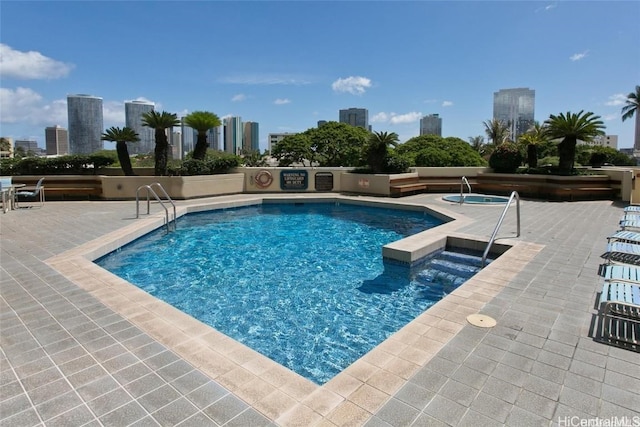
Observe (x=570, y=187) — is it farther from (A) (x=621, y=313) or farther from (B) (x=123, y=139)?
(B) (x=123, y=139)

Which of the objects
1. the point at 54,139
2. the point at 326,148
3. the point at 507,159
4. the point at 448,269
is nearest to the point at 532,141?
the point at 507,159

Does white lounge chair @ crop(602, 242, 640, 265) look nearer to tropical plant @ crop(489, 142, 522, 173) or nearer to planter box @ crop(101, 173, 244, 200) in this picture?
tropical plant @ crop(489, 142, 522, 173)

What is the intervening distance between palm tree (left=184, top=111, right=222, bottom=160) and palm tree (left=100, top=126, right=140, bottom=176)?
7.92ft

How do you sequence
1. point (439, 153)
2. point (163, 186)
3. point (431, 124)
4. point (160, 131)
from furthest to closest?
point (431, 124)
point (439, 153)
point (160, 131)
point (163, 186)

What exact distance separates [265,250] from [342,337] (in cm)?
422

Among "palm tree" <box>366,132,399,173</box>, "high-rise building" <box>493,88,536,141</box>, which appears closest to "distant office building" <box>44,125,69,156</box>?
"high-rise building" <box>493,88,536,141</box>

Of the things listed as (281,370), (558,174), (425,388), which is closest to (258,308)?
(281,370)

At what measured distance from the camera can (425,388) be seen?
2.79 meters

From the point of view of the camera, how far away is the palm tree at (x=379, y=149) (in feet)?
55.4

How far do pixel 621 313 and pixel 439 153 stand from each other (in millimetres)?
23015

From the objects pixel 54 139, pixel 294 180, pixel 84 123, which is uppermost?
pixel 54 139

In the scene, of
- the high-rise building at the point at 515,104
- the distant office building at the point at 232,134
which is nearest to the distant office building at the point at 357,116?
the high-rise building at the point at 515,104

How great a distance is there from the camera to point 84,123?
2911 inches

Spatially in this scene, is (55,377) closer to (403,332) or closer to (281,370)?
(281,370)
